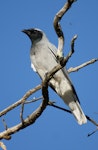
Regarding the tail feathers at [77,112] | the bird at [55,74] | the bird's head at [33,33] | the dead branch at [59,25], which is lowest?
the tail feathers at [77,112]

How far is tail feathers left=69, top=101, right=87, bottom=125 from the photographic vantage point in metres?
4.14

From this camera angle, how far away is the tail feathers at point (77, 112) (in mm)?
4145

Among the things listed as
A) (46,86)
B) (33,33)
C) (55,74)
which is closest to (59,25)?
(46,86)

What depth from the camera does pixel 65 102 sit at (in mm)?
4605

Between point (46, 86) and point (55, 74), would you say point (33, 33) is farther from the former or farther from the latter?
point (46, 86)

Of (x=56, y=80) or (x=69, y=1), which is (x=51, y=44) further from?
(x=69, y=1)

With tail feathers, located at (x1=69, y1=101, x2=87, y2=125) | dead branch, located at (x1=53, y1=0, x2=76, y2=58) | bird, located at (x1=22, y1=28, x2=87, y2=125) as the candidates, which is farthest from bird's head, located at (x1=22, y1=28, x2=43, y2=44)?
dead branch, located at (x1=53, y1=0, x2=76, y2=58)

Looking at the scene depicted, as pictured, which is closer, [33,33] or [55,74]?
[55,74]

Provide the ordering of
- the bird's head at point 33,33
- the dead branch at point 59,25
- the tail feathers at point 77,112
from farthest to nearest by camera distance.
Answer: the bird's head at point 33,33 → the tail feathers at point 77,112 → the dead branch at point 59,25

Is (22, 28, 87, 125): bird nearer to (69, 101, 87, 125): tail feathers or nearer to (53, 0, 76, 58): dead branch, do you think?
(69, 101, 87, 125): tail feathers

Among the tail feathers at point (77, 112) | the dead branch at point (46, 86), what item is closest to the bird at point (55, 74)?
the tail feathers at point (77, 112)

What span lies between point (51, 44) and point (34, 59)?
47 cm

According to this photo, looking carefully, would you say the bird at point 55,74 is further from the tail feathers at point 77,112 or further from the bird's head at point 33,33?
the bird's head at point 33,33

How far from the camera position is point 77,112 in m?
4.32
